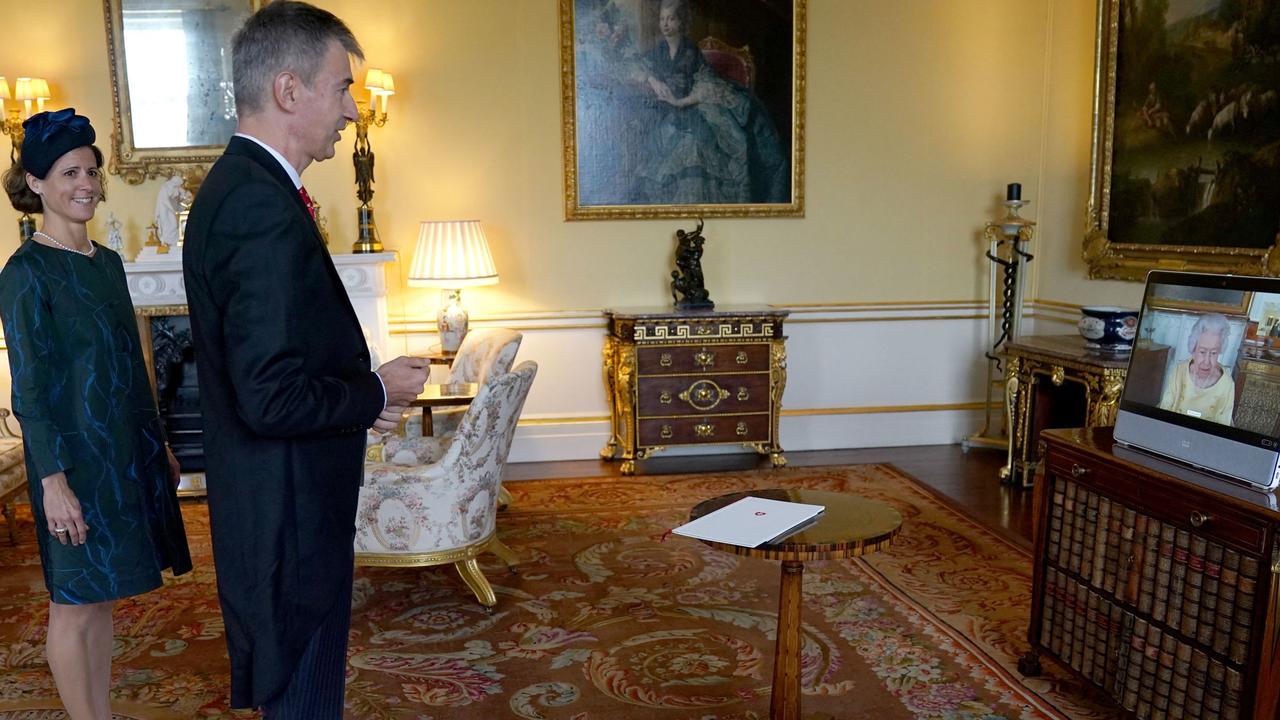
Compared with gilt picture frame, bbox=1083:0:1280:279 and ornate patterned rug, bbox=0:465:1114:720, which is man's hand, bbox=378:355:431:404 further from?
gilt picture frame, bbox=1083:0:1280:279

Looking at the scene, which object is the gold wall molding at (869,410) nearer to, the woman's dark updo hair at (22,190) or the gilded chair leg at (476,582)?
the gilded chair leg at (476,582)

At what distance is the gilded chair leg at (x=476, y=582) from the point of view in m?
3.72

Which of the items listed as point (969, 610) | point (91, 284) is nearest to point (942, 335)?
point (969, 610)

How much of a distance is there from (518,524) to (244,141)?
11.1ft

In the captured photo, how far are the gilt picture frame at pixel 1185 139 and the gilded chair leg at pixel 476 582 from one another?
388 centimetres

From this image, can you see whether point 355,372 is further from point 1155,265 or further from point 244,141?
point 1155,265

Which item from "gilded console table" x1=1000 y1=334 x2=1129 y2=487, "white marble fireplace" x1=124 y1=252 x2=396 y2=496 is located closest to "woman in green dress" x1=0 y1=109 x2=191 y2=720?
"white marble fireplace" x1=124 y1=252 x2=396 y2=496

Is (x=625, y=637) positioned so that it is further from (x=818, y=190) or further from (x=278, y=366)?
(x=818, y=190)

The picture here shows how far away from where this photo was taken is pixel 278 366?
1581mm

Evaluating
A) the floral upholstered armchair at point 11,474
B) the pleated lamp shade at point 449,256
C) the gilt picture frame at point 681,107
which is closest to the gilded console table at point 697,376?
the gilt picture frame at point 681,107

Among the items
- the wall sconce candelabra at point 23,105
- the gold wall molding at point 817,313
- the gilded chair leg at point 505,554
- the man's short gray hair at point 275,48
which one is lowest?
the gilded chair leg at point 505,554

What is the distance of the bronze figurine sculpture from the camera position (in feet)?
19.6

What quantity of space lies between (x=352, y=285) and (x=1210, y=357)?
4.47 meters

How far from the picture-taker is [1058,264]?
626 centimetres
